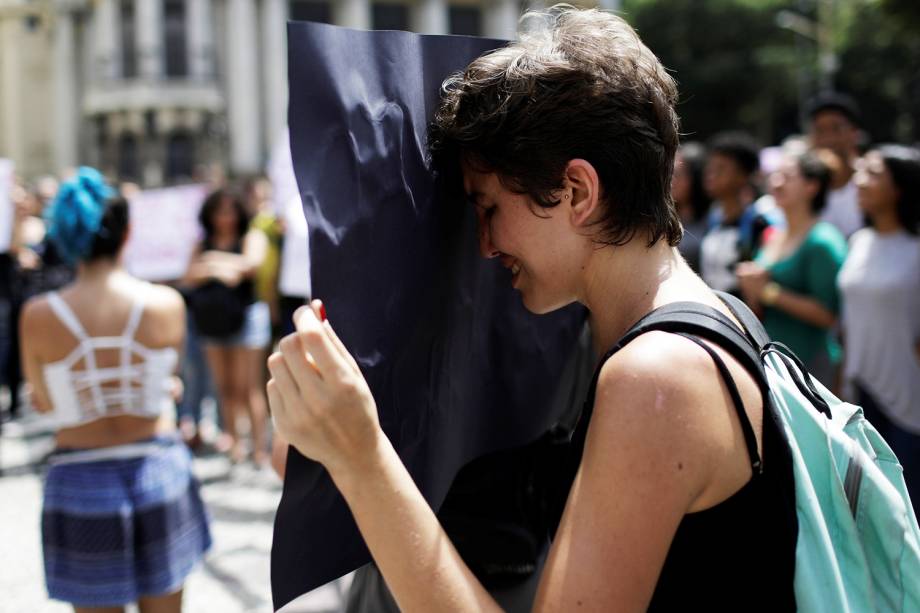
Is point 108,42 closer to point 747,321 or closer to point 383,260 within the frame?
point 383,260

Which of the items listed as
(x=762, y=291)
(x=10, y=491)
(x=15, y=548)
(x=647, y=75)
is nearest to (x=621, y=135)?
(x=647, y=75)

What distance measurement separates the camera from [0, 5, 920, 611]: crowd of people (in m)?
1.09

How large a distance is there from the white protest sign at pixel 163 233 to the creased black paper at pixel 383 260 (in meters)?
6.48

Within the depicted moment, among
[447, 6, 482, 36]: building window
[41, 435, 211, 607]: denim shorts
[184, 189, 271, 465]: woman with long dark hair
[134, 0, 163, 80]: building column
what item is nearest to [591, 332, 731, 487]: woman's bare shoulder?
[41, 435, 211, 607]: denim shorts

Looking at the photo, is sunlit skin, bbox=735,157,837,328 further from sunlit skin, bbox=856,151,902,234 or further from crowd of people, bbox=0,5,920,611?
sunlit skin, bbox=856,151,902,234

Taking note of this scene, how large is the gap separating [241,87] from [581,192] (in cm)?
4562

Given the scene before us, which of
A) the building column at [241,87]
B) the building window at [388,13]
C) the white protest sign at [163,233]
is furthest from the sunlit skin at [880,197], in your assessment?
the building window at [388,13]

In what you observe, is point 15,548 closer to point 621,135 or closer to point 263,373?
point 263,373

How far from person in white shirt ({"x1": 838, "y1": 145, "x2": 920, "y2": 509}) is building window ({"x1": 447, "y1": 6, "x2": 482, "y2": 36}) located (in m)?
47.6

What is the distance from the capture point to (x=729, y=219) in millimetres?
4914

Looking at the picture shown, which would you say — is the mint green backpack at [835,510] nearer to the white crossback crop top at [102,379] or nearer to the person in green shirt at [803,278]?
the white crossback crop top at [102,379]

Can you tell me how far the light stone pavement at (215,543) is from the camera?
3967mm

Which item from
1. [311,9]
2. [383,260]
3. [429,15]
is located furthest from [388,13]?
[383,260]

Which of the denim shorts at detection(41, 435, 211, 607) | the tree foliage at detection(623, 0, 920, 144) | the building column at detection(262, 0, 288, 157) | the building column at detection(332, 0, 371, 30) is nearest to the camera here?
the denim shorts at detection(41, 435, 211, 607)
